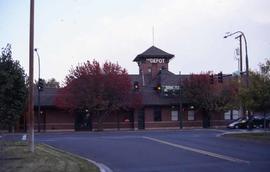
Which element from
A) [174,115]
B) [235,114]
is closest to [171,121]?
[174,115]

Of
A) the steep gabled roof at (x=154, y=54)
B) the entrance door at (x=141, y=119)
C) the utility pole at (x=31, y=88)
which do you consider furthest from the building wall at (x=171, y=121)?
the utility pole at (x=31, y=88)

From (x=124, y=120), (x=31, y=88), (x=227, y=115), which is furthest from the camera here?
(x=227, y=115)

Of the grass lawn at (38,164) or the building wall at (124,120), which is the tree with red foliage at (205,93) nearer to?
the building wall at (124,120)

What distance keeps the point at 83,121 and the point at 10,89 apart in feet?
136

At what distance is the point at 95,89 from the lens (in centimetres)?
5688

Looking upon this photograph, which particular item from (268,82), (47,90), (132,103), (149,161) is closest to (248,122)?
(132,103)

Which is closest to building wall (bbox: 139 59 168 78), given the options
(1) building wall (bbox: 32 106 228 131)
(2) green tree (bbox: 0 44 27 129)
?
(1) building wall (bbox: 32 106 228 131)

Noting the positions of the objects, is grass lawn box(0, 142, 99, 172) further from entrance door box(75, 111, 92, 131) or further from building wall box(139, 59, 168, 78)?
building wall box(139, 59, 168, 78)

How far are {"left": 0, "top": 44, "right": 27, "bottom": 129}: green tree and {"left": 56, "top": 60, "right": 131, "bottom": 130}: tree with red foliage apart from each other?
3366 cm

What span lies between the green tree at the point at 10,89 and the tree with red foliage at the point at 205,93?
41.4 metres

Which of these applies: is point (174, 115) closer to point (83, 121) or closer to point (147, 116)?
point (147, 116)

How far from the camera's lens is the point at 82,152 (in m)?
25.7

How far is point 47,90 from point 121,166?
49.2 m

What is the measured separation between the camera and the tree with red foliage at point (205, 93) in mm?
62094
